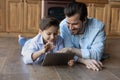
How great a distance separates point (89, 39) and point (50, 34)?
341 mm

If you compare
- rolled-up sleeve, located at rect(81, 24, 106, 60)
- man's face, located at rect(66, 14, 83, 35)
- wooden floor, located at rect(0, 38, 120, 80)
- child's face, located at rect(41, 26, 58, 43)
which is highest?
man's face, located at rect(66, 14, 83, 35)

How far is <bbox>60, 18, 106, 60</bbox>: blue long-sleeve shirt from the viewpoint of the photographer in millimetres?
2068

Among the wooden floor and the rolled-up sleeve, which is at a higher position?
the rolled-up sleeve

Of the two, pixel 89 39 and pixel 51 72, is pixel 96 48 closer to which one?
→ pixel 89 39

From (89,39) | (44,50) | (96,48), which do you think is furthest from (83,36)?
(44,50)

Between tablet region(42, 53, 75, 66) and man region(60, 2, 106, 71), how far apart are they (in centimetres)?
4

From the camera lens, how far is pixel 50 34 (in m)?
2.01

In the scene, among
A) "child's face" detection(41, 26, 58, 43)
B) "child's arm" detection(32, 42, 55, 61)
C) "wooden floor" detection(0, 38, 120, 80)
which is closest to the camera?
"wooden floor" detection(0, 38, 120, 80)

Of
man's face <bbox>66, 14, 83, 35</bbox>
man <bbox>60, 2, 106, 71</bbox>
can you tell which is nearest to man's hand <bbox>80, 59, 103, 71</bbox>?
man <bbox>60, 2, 106, 71</bbox>

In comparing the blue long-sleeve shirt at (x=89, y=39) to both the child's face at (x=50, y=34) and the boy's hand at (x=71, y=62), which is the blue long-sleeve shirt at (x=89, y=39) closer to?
the boy's hand at (x=71, y=62)

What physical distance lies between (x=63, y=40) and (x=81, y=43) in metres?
0.15

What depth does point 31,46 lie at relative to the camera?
206cm

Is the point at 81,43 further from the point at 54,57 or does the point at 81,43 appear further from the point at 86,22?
the point at 54,57

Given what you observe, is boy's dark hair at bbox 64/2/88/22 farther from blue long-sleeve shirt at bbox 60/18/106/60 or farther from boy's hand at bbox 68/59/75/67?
boy's hand at bbox 68/59/75/67
